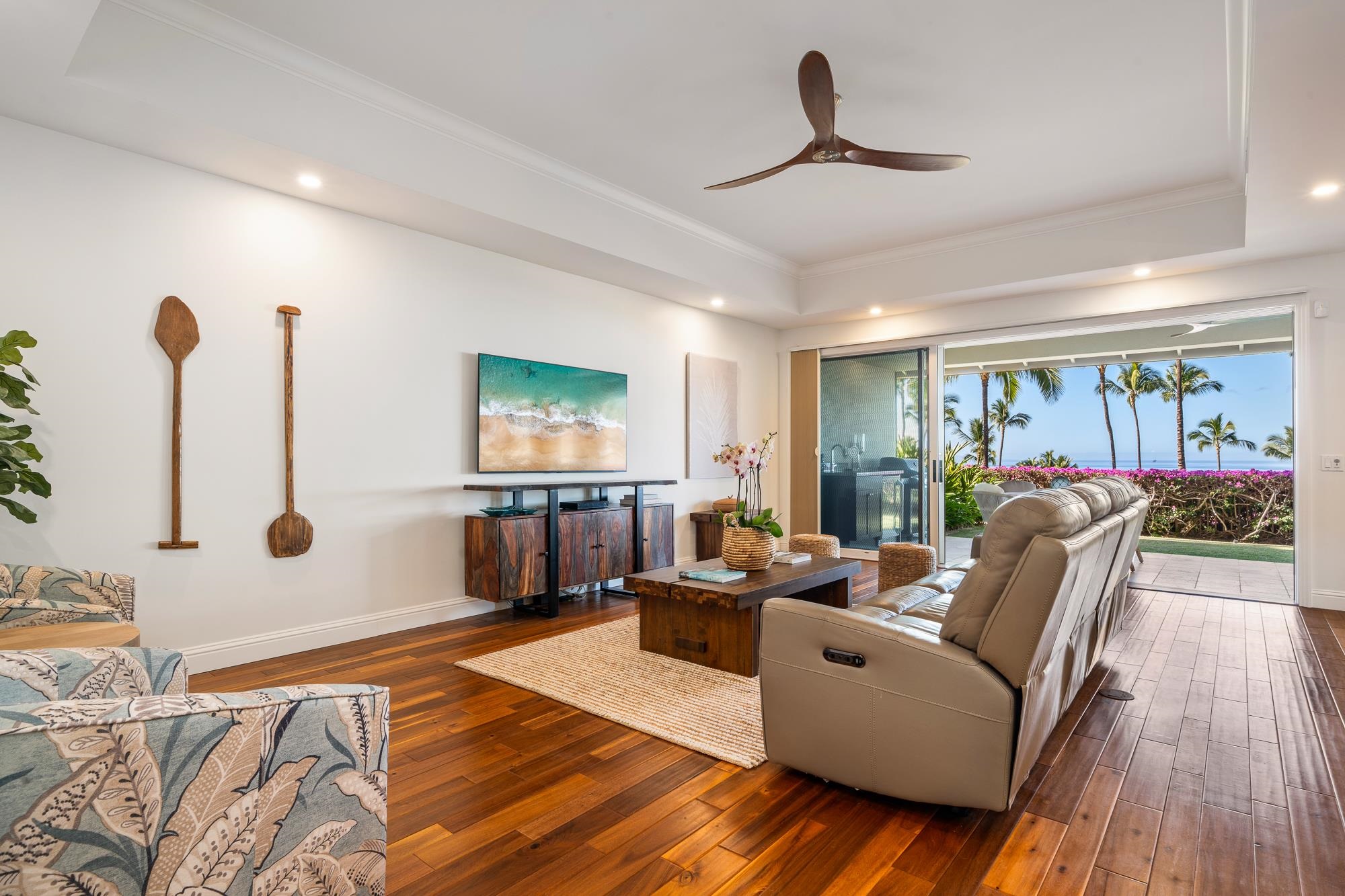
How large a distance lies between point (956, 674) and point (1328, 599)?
452 cm

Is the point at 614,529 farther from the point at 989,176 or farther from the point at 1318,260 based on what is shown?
the point at 1318,260

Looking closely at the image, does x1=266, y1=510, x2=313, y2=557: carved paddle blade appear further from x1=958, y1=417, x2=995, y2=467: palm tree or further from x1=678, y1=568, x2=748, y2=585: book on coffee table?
x1=958, y1=417, x2=995, y2=467: palm tree

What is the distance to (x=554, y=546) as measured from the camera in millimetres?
4406

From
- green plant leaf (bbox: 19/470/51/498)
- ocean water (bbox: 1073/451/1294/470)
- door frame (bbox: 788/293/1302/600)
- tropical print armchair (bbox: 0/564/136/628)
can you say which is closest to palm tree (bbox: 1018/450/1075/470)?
ocean water (bbox: 1073/451/1294/470)

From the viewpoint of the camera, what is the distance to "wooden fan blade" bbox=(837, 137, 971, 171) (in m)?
3.15

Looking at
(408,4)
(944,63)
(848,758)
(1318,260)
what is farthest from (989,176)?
(848,758)

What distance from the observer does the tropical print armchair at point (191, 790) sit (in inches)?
33.7

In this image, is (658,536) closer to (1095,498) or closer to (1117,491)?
(1117,491)

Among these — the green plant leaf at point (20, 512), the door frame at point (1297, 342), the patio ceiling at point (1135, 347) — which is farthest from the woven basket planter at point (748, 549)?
the patio ceiling at point (1135, 347)

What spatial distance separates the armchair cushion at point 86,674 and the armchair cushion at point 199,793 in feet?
1.23

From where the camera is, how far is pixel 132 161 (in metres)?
3.12

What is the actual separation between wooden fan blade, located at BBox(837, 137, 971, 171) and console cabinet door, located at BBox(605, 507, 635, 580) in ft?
9.01

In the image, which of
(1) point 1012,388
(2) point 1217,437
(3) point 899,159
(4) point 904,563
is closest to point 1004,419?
(1) point 1012,388

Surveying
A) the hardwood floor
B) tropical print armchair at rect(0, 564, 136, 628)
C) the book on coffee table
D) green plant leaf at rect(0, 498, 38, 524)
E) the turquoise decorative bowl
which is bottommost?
the hardwood floor
